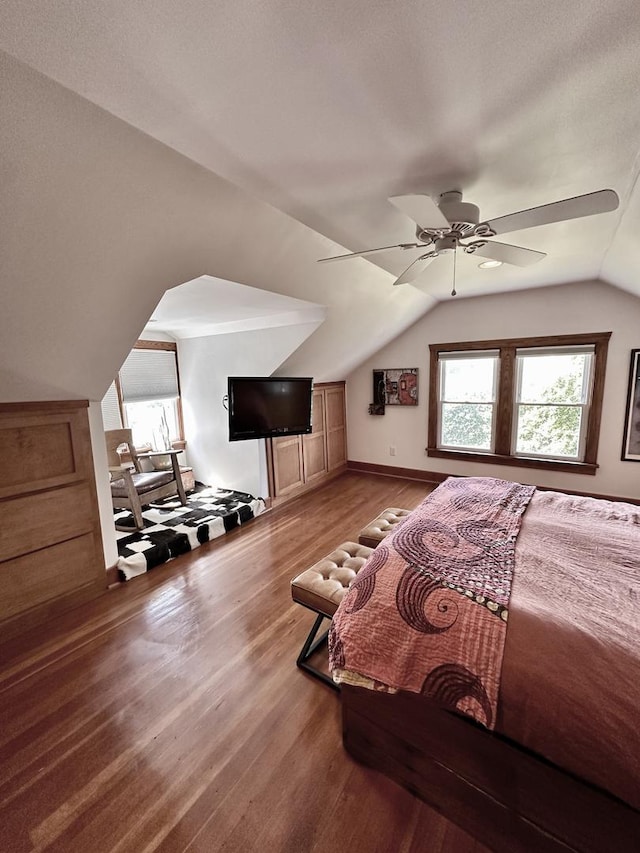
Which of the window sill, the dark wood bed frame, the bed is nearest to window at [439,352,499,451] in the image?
the window sill

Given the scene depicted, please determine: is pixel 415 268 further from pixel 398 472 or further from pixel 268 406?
pixel 398 472

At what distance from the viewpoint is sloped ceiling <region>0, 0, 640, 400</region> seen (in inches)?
33.9

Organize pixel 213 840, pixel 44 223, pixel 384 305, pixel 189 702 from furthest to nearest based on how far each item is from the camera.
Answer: pixel 384 305, pixel 189 702, pixel 44 223, pixel 213 840

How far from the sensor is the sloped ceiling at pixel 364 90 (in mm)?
862

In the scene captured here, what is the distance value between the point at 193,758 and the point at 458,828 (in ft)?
3.52

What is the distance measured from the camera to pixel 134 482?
358 cm

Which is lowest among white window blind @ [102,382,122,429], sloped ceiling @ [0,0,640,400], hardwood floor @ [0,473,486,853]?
hardwood floor @ [0,473,486,853]

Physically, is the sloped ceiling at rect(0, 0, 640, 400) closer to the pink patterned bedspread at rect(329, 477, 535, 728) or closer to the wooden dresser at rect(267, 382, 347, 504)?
the pink patterned bedspread at rect(329, 477, 535, 728)

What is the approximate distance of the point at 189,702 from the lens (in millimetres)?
1752

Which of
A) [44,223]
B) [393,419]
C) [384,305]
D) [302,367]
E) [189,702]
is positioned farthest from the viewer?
[393,419]

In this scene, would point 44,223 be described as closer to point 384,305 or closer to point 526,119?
point 526,119

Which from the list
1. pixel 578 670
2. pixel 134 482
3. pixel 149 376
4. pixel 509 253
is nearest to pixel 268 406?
pixel 134 482

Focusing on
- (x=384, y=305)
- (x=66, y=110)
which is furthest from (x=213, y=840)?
(x=384, y=305)

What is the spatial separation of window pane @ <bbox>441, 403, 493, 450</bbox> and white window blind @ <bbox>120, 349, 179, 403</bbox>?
152 inches
